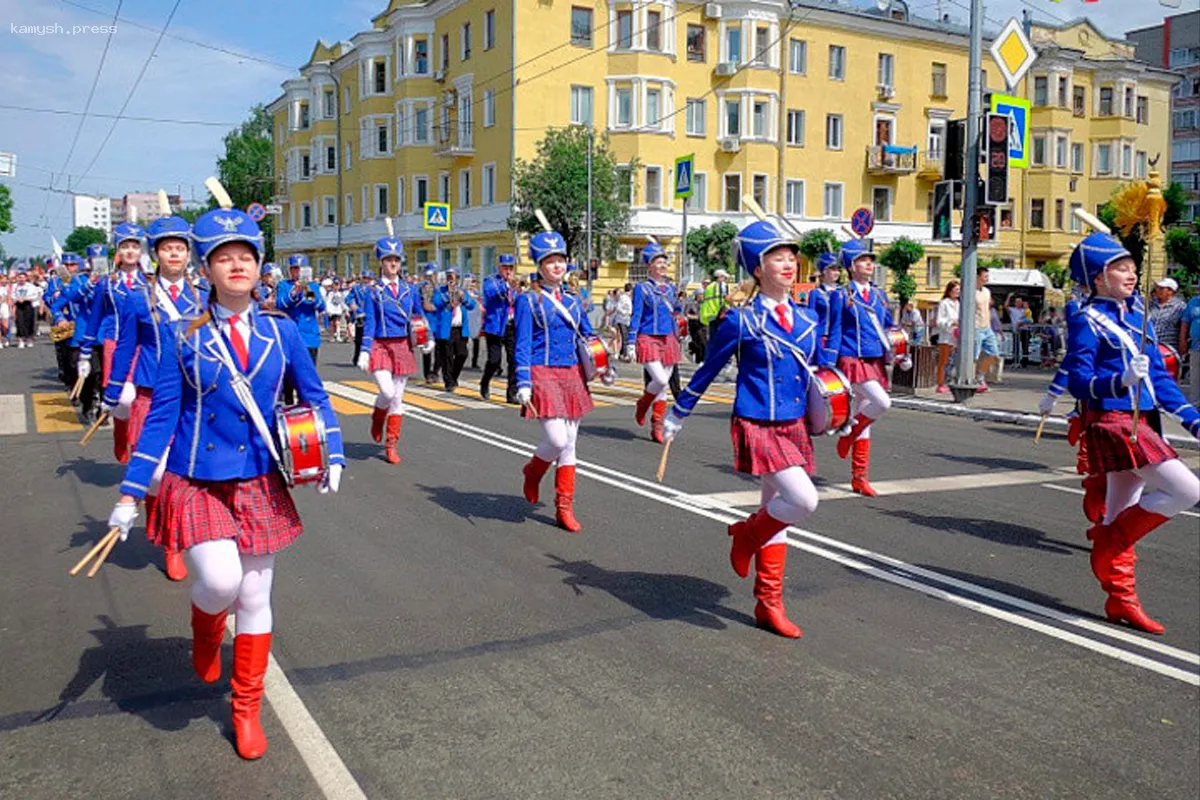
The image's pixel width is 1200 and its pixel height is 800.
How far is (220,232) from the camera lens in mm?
4168

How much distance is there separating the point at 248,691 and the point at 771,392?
2930 mm

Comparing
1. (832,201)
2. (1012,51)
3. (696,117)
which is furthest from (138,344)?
(832,201)

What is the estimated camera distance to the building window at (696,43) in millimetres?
47344

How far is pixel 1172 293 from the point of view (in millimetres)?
16281

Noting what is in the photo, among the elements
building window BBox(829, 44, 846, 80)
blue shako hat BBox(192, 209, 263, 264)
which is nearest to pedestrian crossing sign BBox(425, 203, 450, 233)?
blue shako hat BBox(192, 209, 263, 264)

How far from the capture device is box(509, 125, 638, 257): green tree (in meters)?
37.2

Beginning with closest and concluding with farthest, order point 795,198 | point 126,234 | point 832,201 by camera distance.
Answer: point 126,234 < point 795,198 < point 832,201

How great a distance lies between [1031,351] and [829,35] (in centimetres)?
2785

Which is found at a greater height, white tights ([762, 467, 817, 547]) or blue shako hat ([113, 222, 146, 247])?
blue shako hat ([113, 222, 146, 247])

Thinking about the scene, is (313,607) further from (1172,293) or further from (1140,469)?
(1172,293)

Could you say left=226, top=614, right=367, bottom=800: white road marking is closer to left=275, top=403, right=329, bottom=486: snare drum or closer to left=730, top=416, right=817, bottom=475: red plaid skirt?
left=275, top=403, right=329, bottom=486: snare drum

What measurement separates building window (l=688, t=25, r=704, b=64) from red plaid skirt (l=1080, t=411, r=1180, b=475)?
43.7 metres

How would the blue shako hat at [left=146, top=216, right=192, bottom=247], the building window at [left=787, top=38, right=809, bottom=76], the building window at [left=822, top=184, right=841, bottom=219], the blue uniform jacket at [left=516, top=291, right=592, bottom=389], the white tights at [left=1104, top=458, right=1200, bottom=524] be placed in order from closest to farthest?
1. the white tights at [left=1104, top=458, right=1200, bottom=524]
2. the blue shako hat at [left=146, top=216, right=192, bottom=247]
3. the blue uniform jacket at [left=516, top=291, right=592, bottom=389]
4. the building window at [left=787, top=38, right=809, bottom=76]
5. the building window at [left=822, top=184, right=841, bottom=219]

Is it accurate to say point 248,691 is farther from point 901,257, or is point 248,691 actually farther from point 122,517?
point 901,257
